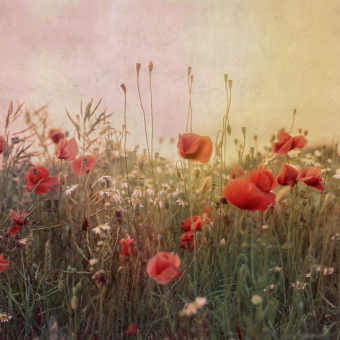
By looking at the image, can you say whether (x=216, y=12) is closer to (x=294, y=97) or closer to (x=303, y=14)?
(x=303, y=14)

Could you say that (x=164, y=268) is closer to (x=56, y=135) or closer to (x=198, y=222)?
(x=198, y=222)

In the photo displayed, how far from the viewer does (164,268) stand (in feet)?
3.05

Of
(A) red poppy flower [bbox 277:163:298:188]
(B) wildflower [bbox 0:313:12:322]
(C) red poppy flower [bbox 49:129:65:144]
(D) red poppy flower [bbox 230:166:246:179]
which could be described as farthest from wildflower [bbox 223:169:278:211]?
(C) red poppy flower [bbox 49:129:65:144]

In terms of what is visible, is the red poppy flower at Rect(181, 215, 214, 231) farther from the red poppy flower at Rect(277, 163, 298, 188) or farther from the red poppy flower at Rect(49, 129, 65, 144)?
the red poppy flower at Rect(49, 129, 65, 144)

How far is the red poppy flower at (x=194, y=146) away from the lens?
1349mm

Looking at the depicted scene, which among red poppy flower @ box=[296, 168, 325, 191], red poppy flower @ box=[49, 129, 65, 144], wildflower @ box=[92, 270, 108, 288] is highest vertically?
red poppy flower @ box=[49, 129, 65, 144]

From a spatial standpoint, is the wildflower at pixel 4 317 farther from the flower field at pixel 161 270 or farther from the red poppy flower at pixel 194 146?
the red poppy flower at pixel 194 146

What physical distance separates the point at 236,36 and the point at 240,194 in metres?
1.60

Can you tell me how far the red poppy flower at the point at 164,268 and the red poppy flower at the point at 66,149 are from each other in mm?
737

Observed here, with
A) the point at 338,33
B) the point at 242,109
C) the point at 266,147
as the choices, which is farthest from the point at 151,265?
the point at 338,33

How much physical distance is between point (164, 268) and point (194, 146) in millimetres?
545

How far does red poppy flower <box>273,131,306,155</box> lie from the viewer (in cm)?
178

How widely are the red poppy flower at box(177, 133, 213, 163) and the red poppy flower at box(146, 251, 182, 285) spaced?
505mm

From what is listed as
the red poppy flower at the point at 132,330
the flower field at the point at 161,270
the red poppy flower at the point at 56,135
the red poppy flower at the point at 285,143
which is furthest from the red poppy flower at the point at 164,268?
the red poppy flower at the point at 56,135
